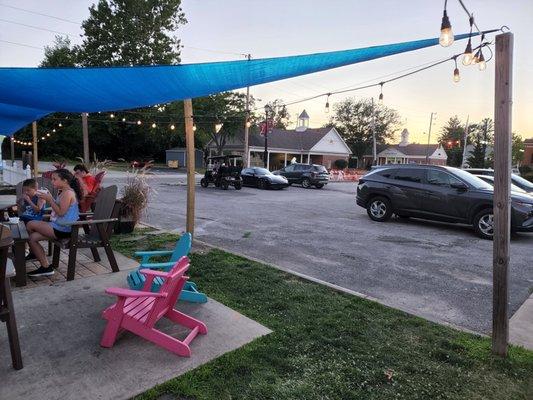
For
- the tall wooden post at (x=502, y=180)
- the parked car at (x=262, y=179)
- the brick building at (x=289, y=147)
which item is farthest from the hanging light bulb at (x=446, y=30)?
the brick building at (x=289, y=147)

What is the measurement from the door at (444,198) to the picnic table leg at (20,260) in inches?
344

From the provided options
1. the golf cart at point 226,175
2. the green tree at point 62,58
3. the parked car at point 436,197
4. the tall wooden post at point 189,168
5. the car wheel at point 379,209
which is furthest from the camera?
the green tree at point 62,58

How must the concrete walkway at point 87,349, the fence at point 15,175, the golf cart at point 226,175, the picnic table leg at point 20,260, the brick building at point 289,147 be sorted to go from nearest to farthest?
the concrete walkway at point 87,349
the picnic table leg at point 20,260
the fence at point 15,175
the golf cart at point 226,175
the brick building at point 289,147

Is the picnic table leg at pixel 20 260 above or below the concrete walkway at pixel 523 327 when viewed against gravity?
above

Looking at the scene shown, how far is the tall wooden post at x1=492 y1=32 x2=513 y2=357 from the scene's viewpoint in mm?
3012

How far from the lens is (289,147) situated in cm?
4281

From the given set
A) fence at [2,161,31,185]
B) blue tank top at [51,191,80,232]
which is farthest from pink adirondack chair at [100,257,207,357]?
fence at [2,161,31,185]

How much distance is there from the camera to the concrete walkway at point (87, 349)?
247 centimetres

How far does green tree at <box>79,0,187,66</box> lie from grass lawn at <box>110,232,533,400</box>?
4459cm

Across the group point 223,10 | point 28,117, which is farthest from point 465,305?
point 223,10

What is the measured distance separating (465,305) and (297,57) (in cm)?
357

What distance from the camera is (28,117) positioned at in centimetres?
676

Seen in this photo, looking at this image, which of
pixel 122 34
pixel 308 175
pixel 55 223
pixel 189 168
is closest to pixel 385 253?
pixel 189 168

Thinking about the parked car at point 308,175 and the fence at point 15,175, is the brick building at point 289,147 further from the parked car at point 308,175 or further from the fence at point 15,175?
the fence at point 15,175
